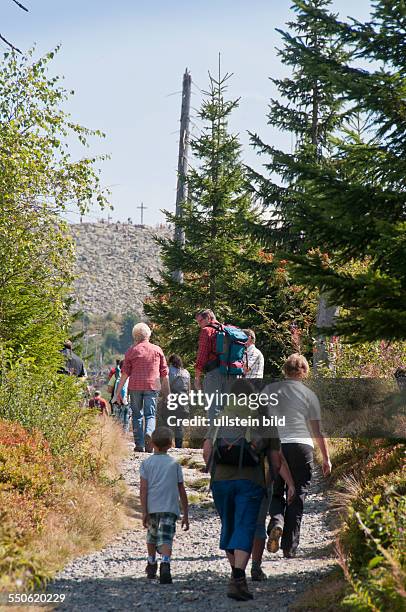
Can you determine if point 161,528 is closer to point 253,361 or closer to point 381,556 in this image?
point 381,556

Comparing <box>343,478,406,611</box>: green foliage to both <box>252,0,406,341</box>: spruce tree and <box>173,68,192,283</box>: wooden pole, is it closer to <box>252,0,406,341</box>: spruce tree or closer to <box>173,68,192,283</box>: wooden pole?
<box>252,0,406,341</box>: spruce tree

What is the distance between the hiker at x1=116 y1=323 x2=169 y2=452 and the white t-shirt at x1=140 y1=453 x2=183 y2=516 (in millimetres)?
6029

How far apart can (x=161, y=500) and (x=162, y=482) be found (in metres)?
0.15

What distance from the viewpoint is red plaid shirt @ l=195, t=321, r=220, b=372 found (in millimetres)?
11523

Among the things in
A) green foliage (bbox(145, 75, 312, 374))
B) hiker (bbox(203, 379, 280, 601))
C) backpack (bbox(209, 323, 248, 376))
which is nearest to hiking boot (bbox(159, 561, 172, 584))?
hiker (bbox(203, 379, 280, 601))

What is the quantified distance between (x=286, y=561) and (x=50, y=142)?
8.90 metres

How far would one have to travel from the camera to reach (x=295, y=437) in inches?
341

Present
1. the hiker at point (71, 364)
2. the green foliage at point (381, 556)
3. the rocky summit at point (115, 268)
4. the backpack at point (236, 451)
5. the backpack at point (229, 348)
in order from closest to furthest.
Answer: the green foliage at point (381, 556), the backpack at point (236, 451), the backpack at point (229, 348), the hiker at point (71, 364), the rocky summit at point (115, 268)

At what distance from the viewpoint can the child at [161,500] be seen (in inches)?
318

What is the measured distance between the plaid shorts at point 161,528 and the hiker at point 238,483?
0.63 meters

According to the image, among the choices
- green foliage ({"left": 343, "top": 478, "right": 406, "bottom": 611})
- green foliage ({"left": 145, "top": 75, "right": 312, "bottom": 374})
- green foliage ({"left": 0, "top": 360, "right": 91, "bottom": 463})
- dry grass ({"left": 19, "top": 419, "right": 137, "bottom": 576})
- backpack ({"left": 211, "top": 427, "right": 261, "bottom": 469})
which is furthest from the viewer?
green foliage ({"left": 145, "top": 75, "right": 312, "bottom": 374})

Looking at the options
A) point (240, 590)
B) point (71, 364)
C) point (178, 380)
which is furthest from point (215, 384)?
point (178, 380)

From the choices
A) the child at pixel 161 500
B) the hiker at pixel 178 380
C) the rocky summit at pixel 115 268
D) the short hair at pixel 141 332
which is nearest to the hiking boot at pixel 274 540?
the child at pixel 161 500

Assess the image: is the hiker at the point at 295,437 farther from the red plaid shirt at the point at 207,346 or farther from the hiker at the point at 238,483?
the red plaid shirt at the point at 207,346
